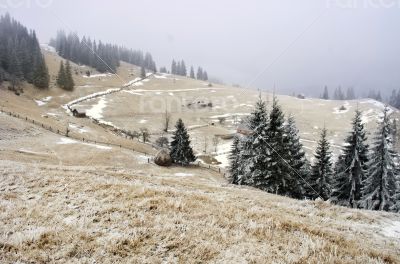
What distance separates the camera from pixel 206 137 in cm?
9156

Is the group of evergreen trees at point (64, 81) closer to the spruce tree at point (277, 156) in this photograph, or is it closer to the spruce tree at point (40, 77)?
the spruce tree at point (40, 77)

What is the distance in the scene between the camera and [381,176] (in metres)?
30.9

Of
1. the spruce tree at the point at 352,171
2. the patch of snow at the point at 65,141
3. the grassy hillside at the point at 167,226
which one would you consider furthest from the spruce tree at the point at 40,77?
the grassy hillside at the point at 167,226

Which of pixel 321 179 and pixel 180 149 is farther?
pixel 180 149

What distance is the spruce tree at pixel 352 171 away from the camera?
33656 mm

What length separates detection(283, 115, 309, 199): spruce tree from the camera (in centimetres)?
3198

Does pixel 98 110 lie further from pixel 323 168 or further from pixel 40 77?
pixel 323 168

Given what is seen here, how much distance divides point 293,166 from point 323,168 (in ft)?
19.6

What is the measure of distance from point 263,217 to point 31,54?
13811 cm

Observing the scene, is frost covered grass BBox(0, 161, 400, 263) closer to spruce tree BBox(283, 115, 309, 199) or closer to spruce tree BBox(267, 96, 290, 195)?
spruce tree BBox(267, 96, 290, 195)

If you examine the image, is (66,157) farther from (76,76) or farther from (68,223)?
(76,76)

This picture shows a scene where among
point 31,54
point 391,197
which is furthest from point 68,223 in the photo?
point 31,54

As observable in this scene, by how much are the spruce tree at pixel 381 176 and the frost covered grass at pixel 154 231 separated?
19465mm

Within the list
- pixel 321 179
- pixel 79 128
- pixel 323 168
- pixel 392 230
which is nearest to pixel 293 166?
pixel 321 179
